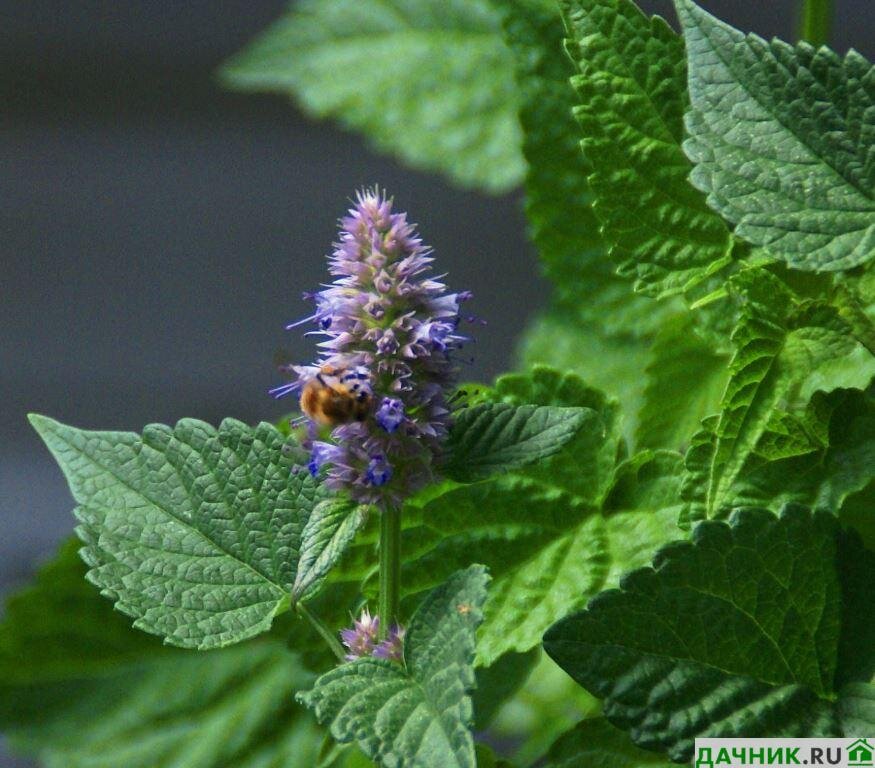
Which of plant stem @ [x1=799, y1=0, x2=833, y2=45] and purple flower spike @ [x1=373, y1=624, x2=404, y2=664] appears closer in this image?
purple flower spike @ [x1=373, y1=624, x2=404, y2=664]

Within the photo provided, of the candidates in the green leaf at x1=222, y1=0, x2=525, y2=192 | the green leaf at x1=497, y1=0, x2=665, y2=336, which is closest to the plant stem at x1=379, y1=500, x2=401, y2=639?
the green leaf at x1=497, y1=0, x2=665, y2=336

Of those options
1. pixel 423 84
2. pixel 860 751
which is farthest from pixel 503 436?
pixel 423 84

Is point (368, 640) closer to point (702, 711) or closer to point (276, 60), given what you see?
point (702, 711)

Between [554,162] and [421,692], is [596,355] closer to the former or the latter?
[554,162]

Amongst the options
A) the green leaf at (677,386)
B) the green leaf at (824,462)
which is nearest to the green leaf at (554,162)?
the green leaf at (677,386)

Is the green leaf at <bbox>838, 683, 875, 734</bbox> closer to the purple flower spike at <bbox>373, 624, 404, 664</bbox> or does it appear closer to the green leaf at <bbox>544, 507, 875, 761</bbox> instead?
the green leaf at <bbox>544, 507, 875, 761</bbox>

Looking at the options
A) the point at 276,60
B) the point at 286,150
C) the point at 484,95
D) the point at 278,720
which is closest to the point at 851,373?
the point at 278,720
